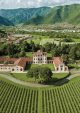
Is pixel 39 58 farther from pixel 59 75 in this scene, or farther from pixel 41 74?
pixel 41 74

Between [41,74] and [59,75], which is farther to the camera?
[59,75]

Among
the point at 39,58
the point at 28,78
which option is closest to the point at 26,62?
the point at 39,58

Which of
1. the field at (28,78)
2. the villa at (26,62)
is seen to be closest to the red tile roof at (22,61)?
the villa at (26,62)

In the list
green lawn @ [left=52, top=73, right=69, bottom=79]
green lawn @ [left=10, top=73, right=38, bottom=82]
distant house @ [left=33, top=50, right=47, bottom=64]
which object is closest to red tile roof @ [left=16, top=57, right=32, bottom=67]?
distant house @ [left=33, top=50, right=47, bottom=64]

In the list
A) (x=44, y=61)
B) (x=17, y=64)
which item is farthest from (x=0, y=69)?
(x=44, y=61)

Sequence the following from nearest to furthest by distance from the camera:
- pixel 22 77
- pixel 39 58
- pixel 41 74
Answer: pixel 41 74 < pixel 22 77 < pixel 39 58

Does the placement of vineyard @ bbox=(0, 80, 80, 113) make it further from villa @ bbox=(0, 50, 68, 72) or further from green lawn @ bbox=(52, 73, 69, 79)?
villa @ bbox=(0, 50, 68, 72)

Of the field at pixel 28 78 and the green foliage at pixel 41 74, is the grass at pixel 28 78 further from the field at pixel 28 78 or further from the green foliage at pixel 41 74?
the green foliage at pixel 41 74
